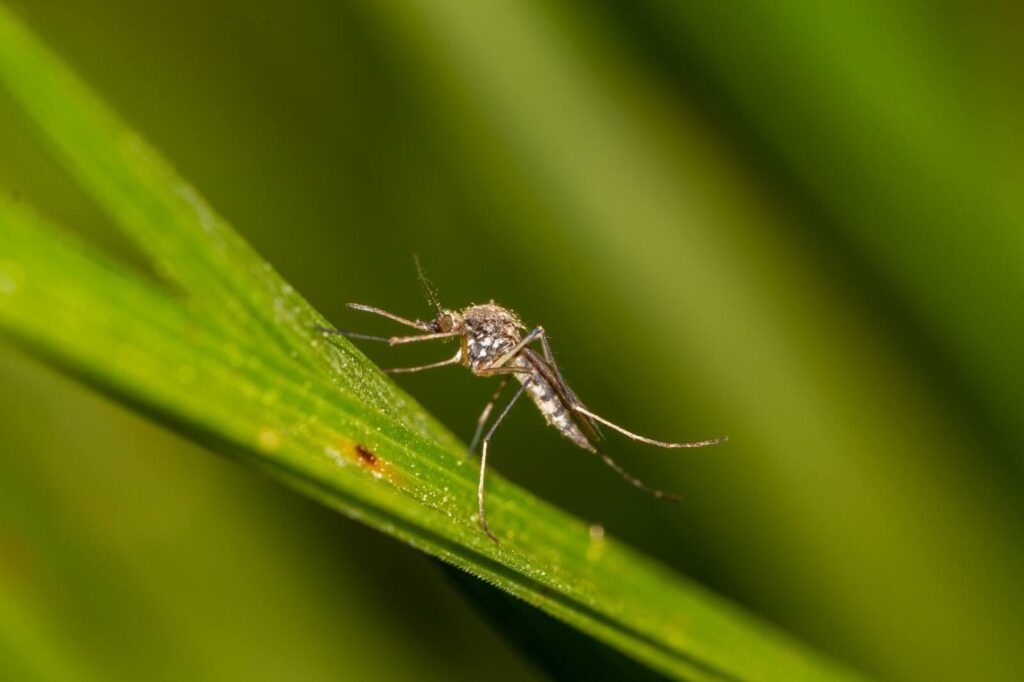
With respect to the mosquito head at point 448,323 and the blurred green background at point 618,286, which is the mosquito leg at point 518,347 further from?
the blurred green background at point 618,286

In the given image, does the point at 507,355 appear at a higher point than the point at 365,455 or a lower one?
higher

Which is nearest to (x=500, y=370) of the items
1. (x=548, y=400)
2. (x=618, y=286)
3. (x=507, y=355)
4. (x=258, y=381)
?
(x=507, y=355)

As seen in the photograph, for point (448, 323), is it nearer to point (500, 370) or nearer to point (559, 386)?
point (500, 370)

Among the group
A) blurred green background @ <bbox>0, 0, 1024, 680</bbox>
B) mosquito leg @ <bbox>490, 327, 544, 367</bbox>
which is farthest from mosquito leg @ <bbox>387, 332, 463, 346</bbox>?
blurred green background @ <bbox>0, 0, 1024, 680</bbox>

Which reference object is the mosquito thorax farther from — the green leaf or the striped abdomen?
the green leaf

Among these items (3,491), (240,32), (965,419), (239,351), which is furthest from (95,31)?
(965,419)

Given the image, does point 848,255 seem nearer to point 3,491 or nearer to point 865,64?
point 865,64
